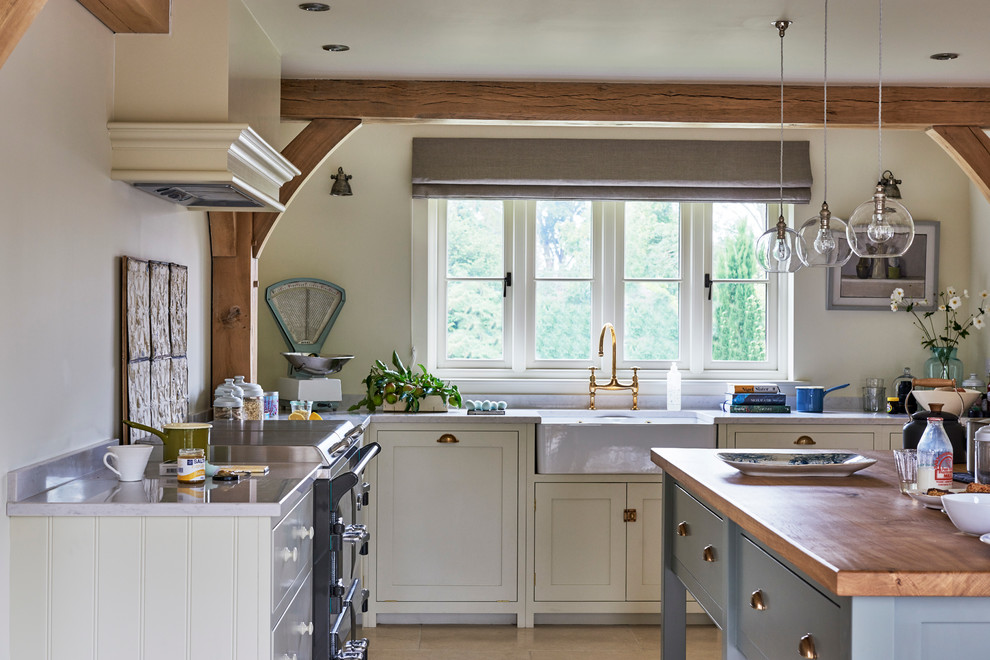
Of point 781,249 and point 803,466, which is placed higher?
point 781,249

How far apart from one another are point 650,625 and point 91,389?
2827mm

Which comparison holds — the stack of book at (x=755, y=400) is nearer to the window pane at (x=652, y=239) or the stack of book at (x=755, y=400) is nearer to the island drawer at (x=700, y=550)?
the window pane at (x=652, y=239)

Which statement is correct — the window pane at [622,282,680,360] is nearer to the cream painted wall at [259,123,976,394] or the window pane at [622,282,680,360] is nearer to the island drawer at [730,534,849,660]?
the cream painted wall at [259,123,976,394]

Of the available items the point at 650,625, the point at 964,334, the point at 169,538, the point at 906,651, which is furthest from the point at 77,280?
the point at 964,334

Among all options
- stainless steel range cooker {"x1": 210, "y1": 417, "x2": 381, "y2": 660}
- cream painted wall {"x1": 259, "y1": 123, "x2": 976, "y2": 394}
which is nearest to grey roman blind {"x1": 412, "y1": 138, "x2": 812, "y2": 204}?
cream painted wall {"x1": 259, "y1": 123, "x2": 976, "y2": 394}

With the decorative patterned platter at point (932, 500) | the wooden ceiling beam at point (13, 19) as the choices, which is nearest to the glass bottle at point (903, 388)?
the decorative patterned platter at point (932, 500)

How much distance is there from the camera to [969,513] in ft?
6.19

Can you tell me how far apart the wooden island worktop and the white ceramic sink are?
51.7 inches

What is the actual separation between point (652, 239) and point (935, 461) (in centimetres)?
293

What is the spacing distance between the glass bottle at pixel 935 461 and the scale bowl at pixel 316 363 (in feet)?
9.29

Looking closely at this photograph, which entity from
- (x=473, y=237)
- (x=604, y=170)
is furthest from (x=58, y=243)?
(x=604, y=170)

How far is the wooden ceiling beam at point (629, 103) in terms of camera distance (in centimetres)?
412

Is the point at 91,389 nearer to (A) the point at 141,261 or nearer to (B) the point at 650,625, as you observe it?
(A) the point at 141,261

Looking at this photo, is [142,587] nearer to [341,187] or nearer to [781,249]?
[781,249]
